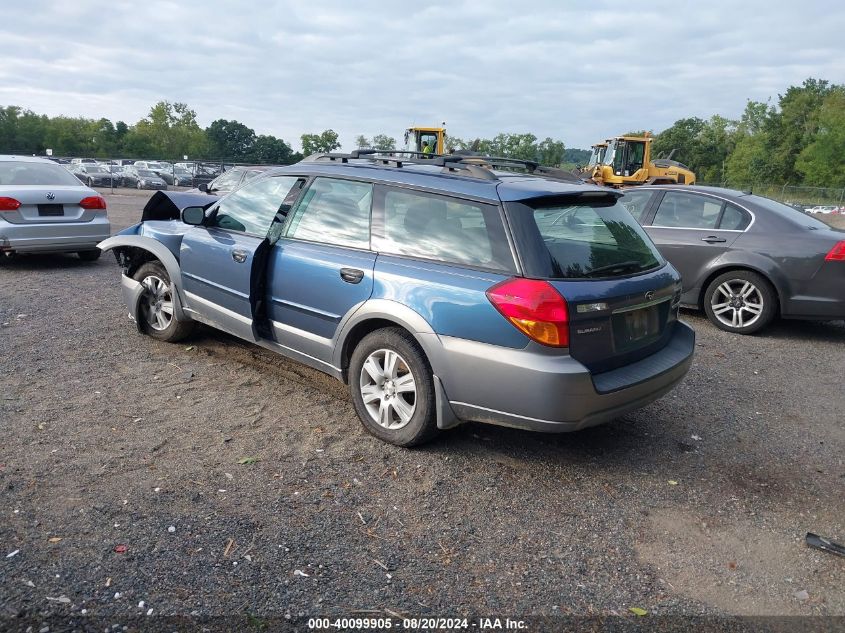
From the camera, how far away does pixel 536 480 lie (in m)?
3.87

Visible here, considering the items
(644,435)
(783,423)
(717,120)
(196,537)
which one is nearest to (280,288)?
(196,537)

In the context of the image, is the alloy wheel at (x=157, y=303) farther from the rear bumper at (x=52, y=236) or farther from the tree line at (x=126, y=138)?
the tree line at (x=126, y=138)

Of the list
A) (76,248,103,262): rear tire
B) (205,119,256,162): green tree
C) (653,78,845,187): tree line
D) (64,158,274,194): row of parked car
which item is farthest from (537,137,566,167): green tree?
(76,248,103,262): rear tire

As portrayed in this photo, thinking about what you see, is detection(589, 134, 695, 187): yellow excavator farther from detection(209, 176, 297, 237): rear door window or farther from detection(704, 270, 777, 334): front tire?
detection(209, 176, 297, 237): rear door window

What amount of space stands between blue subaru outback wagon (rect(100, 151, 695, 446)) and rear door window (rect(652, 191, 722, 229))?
3.89m

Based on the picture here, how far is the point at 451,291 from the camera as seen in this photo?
3.75 meters

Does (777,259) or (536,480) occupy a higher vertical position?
(777,259)

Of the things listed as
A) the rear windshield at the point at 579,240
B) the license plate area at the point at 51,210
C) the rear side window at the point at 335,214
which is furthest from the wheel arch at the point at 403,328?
A: the license plate area at the point at 51,210

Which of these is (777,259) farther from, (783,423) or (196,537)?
(196,537)

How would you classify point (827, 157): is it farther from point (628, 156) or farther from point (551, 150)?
point (628, 156)

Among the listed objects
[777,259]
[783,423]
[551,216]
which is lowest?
[783,423]

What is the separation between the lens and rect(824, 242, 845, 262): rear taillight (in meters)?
6.91

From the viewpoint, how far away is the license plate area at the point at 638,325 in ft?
12.5

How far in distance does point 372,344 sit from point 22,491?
2.04 metres
